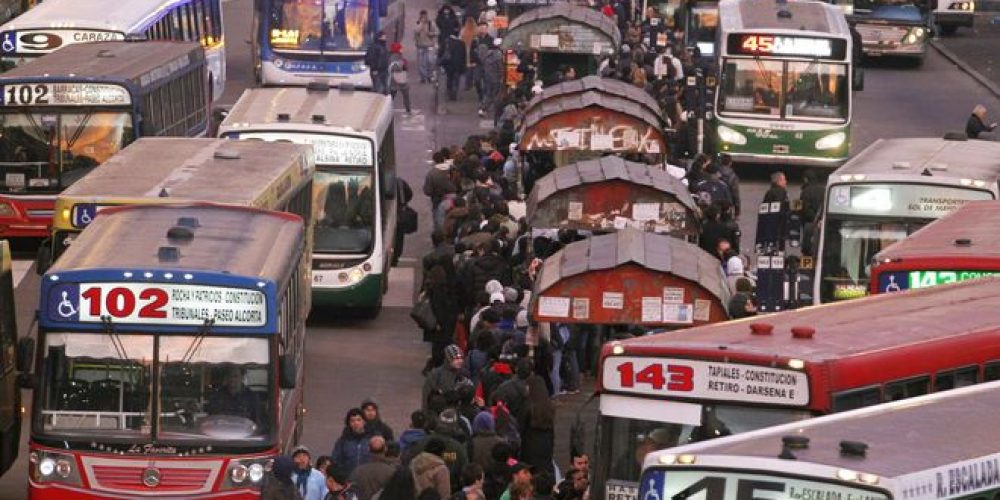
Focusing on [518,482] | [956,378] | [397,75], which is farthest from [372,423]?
[397,75]

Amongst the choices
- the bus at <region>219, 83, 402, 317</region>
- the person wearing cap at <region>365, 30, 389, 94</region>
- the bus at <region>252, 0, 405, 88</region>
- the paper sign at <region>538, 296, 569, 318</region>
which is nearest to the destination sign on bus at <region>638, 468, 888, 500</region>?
the paper sign at <region>538, 296, 569, 318</region>

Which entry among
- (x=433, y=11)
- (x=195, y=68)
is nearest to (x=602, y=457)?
(x=195, y=68)

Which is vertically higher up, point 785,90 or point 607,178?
point 607,178

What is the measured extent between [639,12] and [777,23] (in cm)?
1719

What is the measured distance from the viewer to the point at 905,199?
28.1m

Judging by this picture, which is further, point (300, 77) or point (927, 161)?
point (300, 77)

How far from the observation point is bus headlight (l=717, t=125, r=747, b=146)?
41969 millimetres

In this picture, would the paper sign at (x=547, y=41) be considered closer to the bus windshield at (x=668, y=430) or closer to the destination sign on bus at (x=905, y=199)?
the destination sign on bus at (x=905, y=199)

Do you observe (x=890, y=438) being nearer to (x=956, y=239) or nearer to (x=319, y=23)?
(x=956, y=239)

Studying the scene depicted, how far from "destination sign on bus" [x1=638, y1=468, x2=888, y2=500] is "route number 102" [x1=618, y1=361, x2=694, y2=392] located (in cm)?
251

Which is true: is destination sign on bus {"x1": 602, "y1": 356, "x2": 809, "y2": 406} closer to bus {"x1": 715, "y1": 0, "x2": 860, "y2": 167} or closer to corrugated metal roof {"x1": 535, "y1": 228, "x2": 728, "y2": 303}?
corrugated metal roof {"x1": 535, "y1": 228, "x2": 728, "y2": 303}

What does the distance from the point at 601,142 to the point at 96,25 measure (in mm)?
11645

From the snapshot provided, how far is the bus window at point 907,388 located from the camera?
17453mm

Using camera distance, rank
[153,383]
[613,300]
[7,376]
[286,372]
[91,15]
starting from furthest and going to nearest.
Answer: [91,15] < [613,300] < [7,376] < [286,372] < [153,383]
